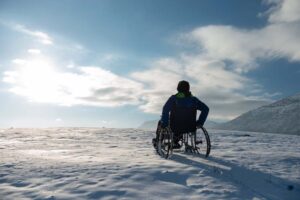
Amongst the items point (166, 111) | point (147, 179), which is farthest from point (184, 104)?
point (147, 179)

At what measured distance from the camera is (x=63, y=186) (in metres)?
6.30

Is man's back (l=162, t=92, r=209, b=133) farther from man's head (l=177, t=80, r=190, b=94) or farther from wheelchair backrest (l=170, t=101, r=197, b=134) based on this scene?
man's head (l=177, t=80, r=190, b=94)

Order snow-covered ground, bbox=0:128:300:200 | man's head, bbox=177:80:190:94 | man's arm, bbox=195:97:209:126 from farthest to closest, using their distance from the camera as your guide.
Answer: man's arm, bbox=195:97:209:126
man's head, bbox=177:80:190:94
snow-covered ground, bbox=0:128:300:200

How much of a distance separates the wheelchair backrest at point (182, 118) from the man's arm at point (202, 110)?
0.24 meters

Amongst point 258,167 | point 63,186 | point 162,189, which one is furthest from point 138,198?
point 258,167

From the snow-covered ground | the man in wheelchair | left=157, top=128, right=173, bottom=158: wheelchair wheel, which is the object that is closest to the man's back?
the man in wheelchair

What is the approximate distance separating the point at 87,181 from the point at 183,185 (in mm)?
1827

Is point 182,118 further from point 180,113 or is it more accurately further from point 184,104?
point 184,104

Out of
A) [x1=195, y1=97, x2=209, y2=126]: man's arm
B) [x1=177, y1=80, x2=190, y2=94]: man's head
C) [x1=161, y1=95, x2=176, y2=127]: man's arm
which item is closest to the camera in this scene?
[x1=161, y1=95, x2=176, y2=127]: man's arm

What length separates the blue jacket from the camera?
9805mm

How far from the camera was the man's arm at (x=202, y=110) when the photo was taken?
10141 millimetres

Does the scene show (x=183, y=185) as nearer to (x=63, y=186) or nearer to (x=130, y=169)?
(x=130, y=169)

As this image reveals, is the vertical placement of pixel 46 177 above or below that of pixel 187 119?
below

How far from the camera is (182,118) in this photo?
32.5ft
